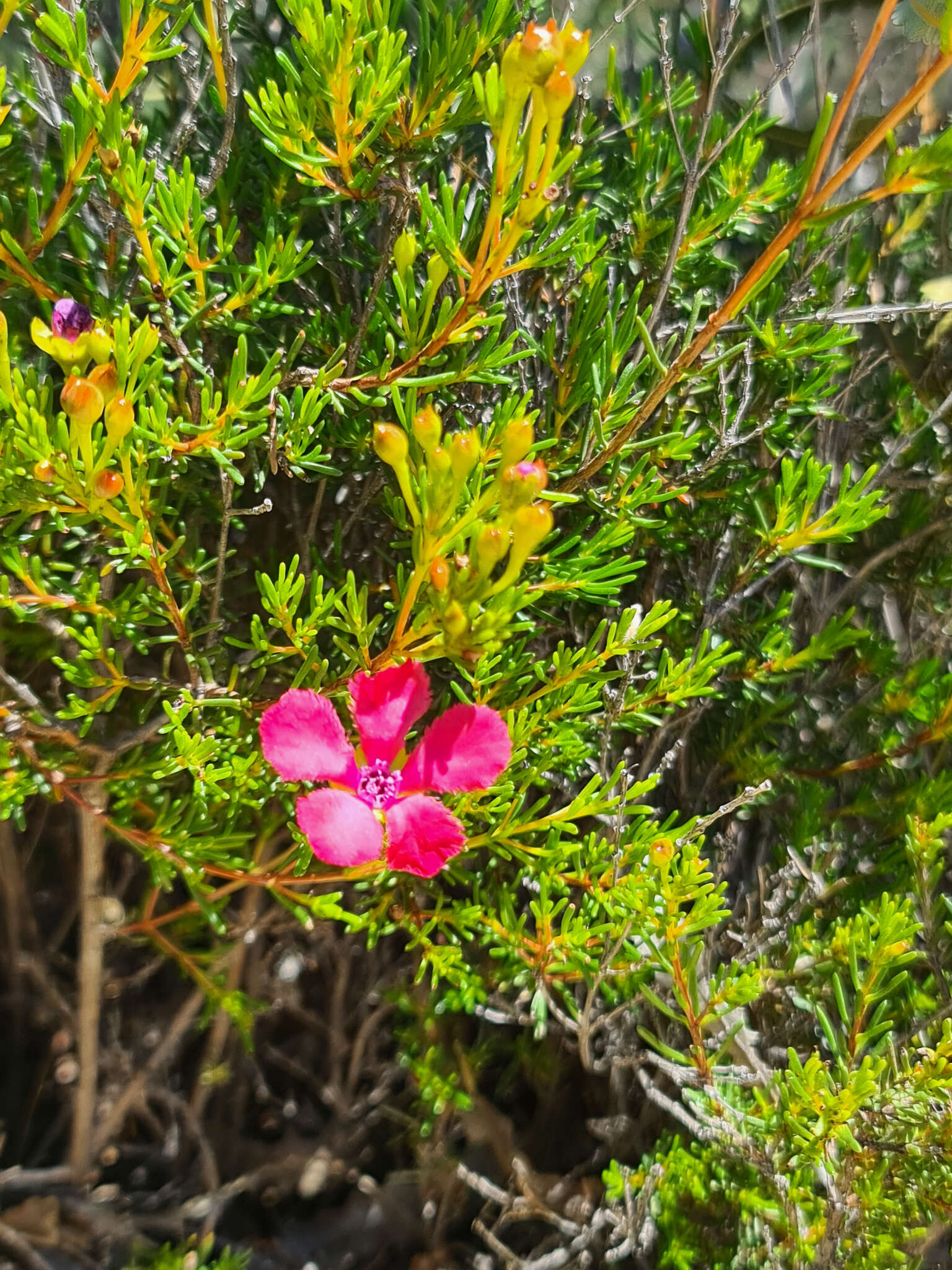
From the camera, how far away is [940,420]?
1039 mm

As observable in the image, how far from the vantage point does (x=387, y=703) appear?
61cm

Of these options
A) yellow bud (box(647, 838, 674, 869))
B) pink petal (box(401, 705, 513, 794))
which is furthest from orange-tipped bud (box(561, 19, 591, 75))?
yellow bud (box(647, 838, 674, 869))

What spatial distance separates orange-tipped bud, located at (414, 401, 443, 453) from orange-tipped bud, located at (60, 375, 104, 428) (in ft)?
0.55

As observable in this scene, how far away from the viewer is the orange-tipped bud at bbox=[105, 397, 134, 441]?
1.62ft

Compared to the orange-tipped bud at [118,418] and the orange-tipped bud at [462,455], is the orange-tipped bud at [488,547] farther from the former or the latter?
the orange-tipped bud at [118,418]

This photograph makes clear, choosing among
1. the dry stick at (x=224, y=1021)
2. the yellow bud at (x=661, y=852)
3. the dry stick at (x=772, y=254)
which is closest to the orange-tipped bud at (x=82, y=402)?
the dry stick at (x=772, y=254)

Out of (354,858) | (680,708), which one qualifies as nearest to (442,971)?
(354,858)

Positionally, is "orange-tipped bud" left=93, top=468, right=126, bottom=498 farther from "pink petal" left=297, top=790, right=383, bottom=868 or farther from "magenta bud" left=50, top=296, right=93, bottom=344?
"pink petal" left=297, top=790, right=383, bottom=868

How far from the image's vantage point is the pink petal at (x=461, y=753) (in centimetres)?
59

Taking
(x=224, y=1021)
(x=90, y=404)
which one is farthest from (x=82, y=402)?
(x=224, y=1021)

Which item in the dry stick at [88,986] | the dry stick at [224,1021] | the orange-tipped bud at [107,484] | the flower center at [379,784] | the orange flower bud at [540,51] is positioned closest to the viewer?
the orange flower bud at [540,51]

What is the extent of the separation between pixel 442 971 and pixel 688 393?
0.56 metres

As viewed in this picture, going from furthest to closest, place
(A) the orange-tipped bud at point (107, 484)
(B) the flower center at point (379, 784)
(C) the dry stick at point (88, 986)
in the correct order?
(C) the dry stick at point (88, 986)
(B) the flower center at point (379, 784)
(A) the orange-tipped bud at point (107, 484)

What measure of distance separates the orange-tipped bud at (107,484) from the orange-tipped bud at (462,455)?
200mm
